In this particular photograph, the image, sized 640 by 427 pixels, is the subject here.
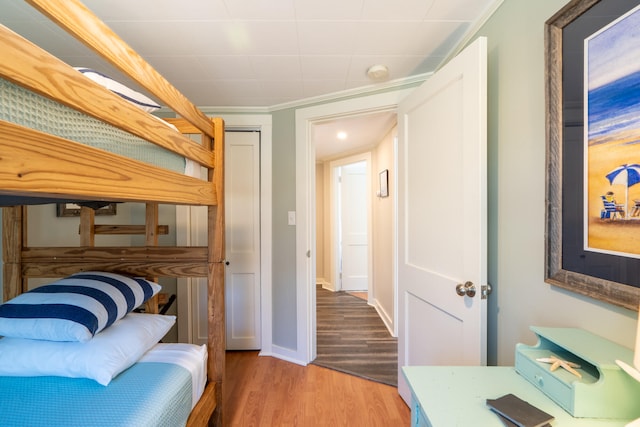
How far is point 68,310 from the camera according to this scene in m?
1.00

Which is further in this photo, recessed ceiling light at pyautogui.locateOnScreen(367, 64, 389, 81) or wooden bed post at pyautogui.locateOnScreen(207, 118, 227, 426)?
recessed ceiling light at pyautogui.locateOnScreen(367, 64, 389, 81)

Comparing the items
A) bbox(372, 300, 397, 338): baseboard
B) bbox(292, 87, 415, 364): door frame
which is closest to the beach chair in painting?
bbox(292, 87, 415, 364): door frame

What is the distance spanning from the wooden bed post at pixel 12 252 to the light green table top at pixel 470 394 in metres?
1.80

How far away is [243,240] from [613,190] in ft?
7.40

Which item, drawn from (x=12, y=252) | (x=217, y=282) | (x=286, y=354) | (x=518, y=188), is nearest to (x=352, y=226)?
(x=286, y=354)

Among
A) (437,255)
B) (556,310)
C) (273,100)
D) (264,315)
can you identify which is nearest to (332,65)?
(273,100)

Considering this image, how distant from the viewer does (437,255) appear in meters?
1.40

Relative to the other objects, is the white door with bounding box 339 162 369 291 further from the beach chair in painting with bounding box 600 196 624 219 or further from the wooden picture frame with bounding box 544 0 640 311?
the beach chair in painting with bounding box 600 196 624 219

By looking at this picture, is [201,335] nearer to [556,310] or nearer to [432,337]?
[432,337]

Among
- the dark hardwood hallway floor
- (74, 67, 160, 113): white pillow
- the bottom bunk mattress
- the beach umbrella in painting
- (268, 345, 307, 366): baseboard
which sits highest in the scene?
(74, 67, 160, 113): white pillow

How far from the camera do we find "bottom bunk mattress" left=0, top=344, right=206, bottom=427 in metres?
→ 0.80

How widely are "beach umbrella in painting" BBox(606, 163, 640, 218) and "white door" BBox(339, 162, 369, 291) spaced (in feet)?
11.5

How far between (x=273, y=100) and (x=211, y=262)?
145 centimetres

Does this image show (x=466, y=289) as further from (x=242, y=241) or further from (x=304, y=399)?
(x=242, y=241)
